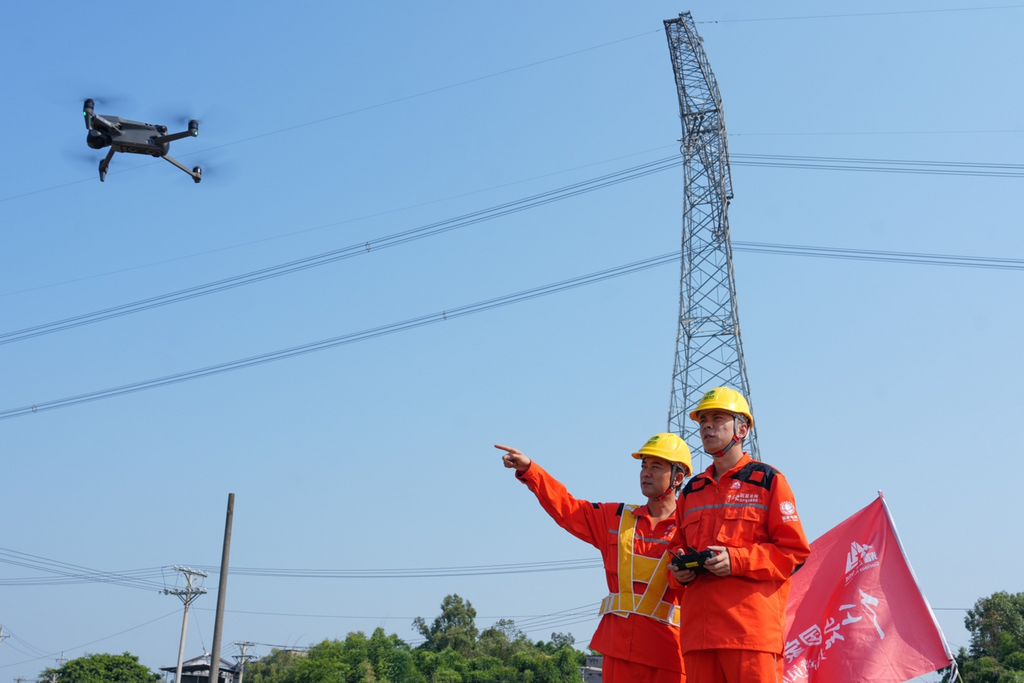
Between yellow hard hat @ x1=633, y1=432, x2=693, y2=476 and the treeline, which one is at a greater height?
the treeline

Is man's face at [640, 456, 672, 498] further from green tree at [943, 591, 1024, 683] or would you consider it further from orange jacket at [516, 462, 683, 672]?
green tree at [943, 591, 1024, 683]

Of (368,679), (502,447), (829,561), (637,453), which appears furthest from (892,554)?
(368,679)

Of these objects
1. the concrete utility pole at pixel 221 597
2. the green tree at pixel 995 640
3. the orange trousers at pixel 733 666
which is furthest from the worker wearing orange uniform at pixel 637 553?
the green tree at pixel 995 640

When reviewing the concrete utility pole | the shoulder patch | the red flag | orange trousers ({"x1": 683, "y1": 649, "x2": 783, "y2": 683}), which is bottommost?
orange trousers ({"x1": 683, "y1": 649, "x2": 783, "y2": 683})

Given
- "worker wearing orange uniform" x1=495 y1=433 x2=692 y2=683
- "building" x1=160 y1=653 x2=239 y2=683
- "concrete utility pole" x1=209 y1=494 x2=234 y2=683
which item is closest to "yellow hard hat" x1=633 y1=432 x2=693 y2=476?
"worker wearing orange uniform" x1=495 y1=433 x2=692 y2=683

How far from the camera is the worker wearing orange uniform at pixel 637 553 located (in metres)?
6.10

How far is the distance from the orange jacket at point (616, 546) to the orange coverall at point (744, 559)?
0.59 metres

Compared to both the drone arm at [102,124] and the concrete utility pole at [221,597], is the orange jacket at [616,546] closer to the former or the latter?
the drone arm at [102,124]

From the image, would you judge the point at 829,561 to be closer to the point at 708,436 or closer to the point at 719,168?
the point at 708,436

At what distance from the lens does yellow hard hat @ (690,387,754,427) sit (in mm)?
5785

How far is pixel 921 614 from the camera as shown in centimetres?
657

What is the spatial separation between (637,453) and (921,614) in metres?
2.18

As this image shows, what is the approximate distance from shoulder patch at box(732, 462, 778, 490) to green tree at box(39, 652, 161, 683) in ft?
231

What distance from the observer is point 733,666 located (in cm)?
520
